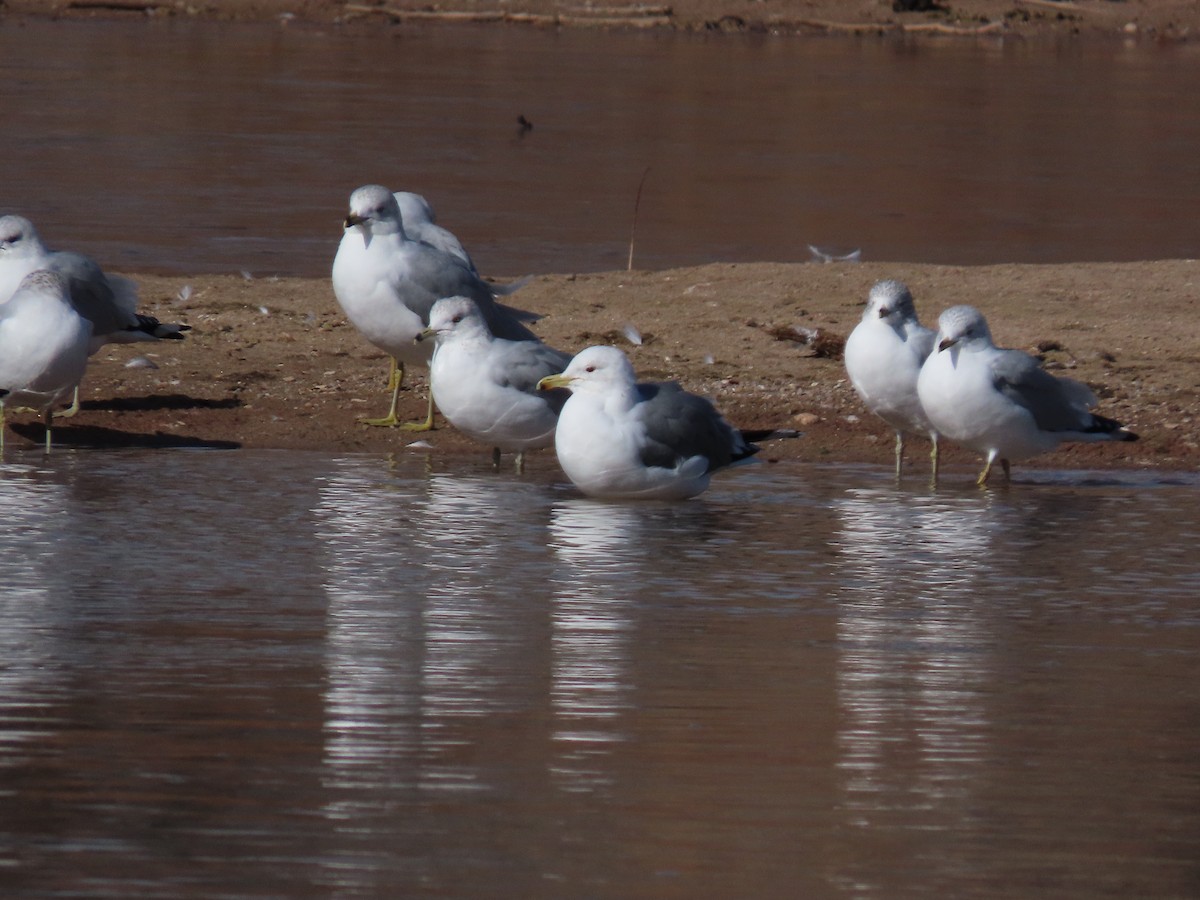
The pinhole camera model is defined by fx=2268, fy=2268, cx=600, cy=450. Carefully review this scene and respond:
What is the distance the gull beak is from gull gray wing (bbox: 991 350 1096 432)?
183 cm

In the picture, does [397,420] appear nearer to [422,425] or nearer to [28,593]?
[422,425]

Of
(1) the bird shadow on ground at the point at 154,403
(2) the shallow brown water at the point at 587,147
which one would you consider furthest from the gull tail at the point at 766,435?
(2) the shallow brown water at the point at 587,147

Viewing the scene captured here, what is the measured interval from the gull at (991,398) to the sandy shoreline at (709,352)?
59cm

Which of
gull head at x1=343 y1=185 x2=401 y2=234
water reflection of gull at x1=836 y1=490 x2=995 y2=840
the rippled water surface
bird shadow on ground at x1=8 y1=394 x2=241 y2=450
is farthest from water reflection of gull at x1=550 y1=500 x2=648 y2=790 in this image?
gull head at x1=343 y1=185 x2=401 y2=234

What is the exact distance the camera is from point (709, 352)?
38.6ft

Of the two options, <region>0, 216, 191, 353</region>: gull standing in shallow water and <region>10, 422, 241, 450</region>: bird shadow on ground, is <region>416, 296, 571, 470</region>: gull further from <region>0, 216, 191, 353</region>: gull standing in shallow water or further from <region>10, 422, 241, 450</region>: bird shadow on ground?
<region>0, 216, 191, 353</region>: gull standing in shallow water

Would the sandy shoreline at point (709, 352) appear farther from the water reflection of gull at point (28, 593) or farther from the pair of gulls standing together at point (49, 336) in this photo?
the water reflection of gull at point (28, 593)

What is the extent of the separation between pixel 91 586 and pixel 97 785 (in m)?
2.08

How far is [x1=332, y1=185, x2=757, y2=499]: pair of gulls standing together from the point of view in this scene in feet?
28.8

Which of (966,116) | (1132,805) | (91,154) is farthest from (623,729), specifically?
(966,116)

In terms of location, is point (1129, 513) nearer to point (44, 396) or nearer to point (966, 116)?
point (44, 396)

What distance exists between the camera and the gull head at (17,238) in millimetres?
10992

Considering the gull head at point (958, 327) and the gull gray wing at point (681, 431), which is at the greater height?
the gull head at point (958, 327)

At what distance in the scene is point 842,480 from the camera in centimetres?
952
